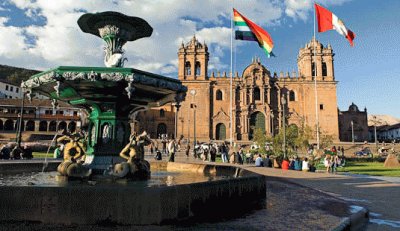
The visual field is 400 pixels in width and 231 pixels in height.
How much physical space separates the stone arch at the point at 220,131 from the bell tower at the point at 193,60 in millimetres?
9057

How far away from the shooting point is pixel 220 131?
170ft

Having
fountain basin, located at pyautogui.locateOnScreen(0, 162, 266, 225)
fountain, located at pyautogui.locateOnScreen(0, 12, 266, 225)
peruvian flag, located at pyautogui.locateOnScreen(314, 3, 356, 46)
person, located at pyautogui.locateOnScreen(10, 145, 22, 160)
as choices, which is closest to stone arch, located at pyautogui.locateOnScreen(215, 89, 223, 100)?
peruvian flag, located at pyautogui.locateOnScreen(314, 3, 356, 46)

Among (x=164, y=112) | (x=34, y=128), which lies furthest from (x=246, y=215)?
(x=34, y=128)

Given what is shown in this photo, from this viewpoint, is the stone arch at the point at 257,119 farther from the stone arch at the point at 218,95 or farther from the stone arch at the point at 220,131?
the stone arch at the point at 218,95

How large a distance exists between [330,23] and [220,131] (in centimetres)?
3214

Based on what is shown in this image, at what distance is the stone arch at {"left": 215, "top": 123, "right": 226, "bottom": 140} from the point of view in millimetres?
51562

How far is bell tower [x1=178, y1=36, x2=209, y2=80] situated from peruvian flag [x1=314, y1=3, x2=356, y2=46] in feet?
102

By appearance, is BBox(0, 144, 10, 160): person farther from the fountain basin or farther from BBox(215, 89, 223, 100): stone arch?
BBox(215, 89, 223, 100): stone arch

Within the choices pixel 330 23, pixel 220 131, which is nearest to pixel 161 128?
pixel 220 131

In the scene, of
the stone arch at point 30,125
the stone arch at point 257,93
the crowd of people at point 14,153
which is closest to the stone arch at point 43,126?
the stone arch at point 30,125

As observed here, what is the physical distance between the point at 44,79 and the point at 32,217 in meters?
3.48

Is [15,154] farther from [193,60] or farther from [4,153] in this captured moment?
[193,60]

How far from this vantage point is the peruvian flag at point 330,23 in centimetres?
2133

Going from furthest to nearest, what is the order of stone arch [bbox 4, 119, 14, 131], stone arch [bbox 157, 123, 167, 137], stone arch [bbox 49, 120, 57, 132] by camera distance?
stone arch [bbox 157, 123, 167, 137], stone arch [bbox 49, 120, 57, 132], stone arch [bbox 4, 119, 14, 131]
